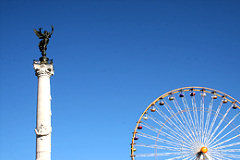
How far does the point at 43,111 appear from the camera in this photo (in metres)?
45.1

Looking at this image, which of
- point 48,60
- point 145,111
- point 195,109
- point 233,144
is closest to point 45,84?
point 48,60

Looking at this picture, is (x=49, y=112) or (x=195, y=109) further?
(x=195, y=109)

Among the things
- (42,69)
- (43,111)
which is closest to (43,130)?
(43,111)

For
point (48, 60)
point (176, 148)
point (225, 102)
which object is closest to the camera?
A: point (48, 60)

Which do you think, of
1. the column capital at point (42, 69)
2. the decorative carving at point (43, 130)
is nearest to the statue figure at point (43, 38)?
the column capital at point (42, 69)

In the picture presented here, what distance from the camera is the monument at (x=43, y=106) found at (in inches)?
1738

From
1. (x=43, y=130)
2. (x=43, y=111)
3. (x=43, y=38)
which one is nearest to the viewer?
(x=43, y=130)

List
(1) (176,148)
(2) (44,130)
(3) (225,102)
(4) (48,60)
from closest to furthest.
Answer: (2) (44,130), (4) (48,60), (1) (176,148), (3) (225,102)

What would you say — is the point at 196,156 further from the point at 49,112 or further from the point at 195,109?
the point at 49,112

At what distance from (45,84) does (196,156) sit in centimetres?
1823

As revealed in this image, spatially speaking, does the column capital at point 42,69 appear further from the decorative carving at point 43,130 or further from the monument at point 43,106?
the decorative carving at point 43,130

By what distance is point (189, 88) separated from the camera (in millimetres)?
56906

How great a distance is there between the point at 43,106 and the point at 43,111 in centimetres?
49

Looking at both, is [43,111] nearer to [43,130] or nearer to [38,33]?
[43,130]
